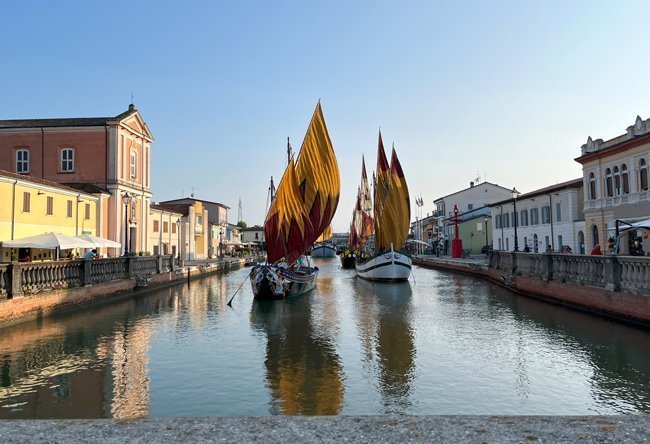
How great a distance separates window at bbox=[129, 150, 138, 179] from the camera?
4397cm

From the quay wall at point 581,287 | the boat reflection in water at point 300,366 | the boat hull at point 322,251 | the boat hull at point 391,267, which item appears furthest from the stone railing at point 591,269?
the boat hull at point 322,251

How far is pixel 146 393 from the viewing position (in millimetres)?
10828

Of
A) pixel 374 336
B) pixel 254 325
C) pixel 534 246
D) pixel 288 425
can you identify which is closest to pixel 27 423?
pixel 288 425

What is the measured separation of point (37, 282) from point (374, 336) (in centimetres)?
1254

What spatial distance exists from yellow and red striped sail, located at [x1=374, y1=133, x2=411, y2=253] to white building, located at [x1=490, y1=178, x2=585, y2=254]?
27.3 ft

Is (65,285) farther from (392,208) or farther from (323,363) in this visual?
(392,208)

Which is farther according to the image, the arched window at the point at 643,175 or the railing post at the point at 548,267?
the arched window at the point at 643,175

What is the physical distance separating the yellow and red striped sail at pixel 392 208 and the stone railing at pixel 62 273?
18.0 metres

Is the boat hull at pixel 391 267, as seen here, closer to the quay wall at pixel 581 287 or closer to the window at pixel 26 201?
the quay wall at pixel 581 287

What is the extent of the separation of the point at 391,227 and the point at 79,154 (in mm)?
25238

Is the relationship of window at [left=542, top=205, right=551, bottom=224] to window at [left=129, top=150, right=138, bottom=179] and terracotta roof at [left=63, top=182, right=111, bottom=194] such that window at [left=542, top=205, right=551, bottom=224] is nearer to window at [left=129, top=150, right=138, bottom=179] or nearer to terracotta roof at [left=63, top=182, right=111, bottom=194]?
window at [left=129, top=150, right=138, bottom=179]

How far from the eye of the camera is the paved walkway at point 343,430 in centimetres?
454

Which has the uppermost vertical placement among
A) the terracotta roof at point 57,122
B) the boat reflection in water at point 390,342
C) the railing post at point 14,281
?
the terracotta roof at point 57,122

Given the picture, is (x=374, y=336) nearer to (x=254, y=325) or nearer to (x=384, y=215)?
(x=254, y=325)
